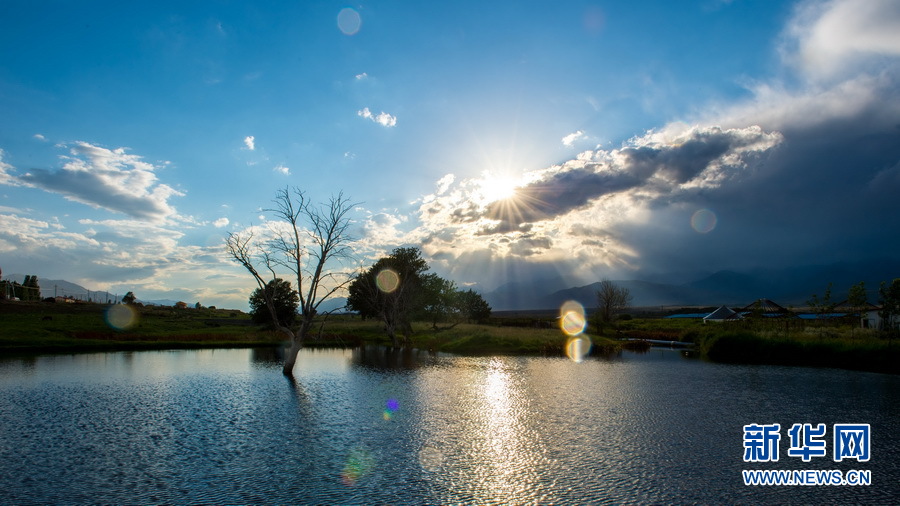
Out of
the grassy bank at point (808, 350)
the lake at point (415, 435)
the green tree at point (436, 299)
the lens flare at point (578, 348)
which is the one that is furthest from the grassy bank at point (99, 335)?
the grassy bank at point (808, 350)

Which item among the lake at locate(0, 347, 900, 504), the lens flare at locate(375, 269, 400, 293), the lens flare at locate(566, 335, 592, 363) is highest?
the lens flare at locate(375, 269, 400, 293)

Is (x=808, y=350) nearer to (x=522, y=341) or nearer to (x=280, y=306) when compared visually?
(x=522, y=341)

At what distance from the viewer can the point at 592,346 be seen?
56.5 m

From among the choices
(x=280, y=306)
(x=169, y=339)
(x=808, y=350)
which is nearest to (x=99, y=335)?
(x=169, y=339)

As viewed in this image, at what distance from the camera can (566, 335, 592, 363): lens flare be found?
46.6 metres

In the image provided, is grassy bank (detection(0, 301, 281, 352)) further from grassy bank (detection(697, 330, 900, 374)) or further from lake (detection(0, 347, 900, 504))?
grassy bank (detection(697, 330, 900, 374))

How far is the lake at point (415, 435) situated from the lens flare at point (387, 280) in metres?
32.9

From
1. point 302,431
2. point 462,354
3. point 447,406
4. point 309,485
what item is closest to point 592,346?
point 462,354

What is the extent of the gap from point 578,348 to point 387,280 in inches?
1097

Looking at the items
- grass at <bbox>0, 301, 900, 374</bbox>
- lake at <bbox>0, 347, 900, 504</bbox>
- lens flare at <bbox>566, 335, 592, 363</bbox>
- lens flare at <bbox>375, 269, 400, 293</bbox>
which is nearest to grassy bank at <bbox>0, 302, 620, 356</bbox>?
grass at <bbox>0, 301, 900, 374</bbox>

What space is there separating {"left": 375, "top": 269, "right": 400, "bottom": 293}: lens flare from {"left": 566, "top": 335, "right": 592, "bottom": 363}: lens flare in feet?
77.5

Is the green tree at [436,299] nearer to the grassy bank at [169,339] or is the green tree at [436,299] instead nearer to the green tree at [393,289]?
the green tree at [393,289]

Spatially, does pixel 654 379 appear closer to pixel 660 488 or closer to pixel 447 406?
pixel 447 406

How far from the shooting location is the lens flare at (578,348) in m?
46.6
